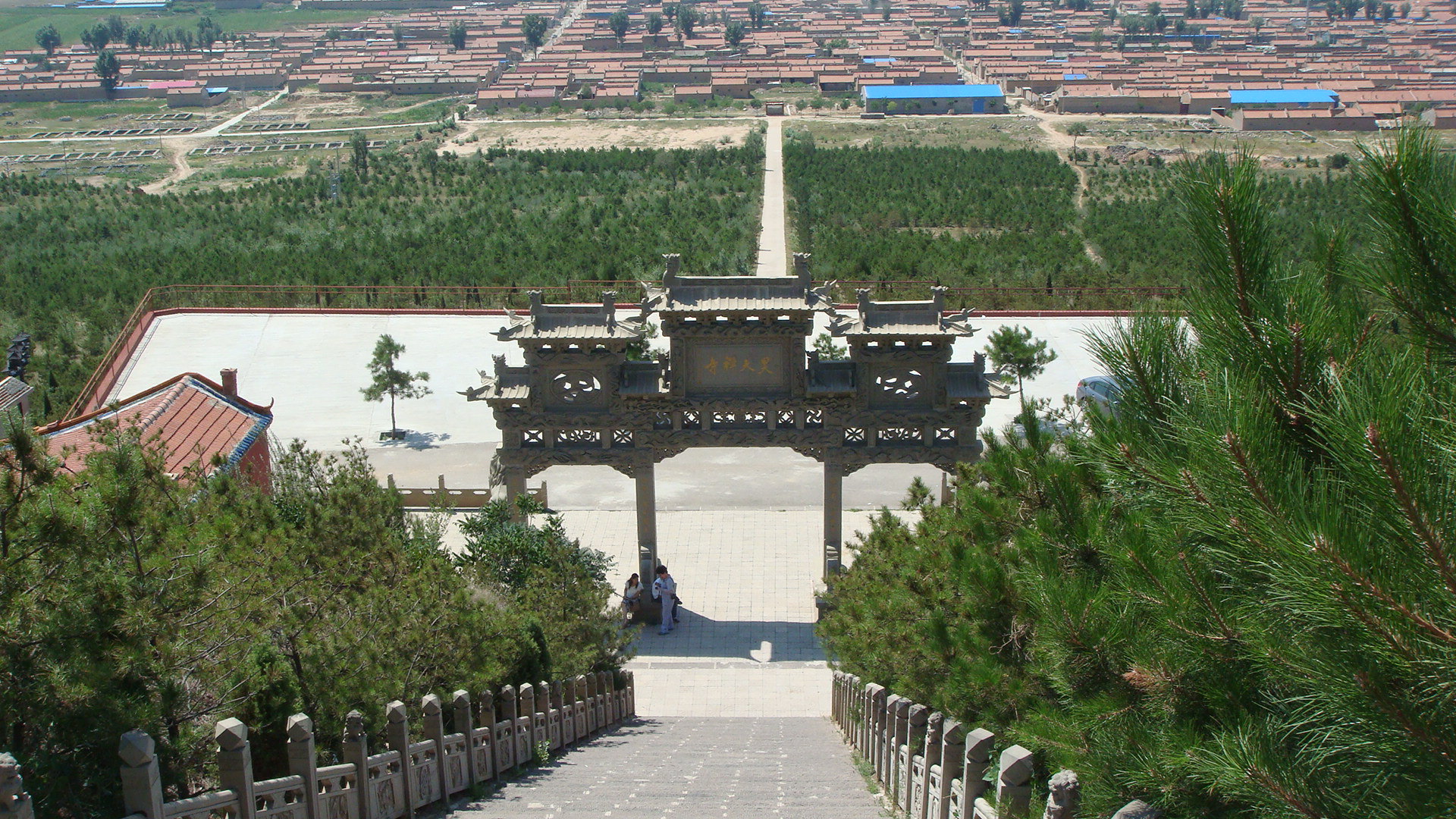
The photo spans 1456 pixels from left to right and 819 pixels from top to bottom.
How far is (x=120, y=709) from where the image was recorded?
650 cm

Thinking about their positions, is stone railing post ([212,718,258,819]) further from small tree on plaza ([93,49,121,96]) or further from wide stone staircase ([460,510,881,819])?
small tree on plaza ([93,49,121,96])

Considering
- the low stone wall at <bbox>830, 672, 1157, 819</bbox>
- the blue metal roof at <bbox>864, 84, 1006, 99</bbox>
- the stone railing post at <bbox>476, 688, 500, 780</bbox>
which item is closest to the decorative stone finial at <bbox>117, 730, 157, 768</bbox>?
the low stone wall at <bbox>830, 672, 1157, 819</bbox>

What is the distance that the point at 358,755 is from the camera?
8109 mm

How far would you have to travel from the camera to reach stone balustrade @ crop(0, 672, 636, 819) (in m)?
6.22

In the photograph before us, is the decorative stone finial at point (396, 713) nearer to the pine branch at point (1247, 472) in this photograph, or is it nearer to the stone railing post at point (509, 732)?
the stone railing post at point (509, 732)

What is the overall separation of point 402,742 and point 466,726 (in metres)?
1.16

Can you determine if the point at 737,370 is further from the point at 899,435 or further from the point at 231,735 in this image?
the point at 231,735

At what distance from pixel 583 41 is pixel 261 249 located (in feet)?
253

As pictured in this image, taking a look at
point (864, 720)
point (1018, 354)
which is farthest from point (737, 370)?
point (1018, 354)

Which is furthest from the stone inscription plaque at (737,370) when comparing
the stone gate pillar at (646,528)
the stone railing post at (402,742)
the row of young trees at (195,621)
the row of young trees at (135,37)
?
the row of young trees at (135,37)

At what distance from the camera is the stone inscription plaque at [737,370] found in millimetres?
18406

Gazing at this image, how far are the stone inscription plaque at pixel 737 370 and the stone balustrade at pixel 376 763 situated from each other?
627 cm

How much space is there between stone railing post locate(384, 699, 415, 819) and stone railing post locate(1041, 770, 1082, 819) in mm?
4538

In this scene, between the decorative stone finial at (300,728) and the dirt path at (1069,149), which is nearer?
the decorative stone finial at (300,728)
